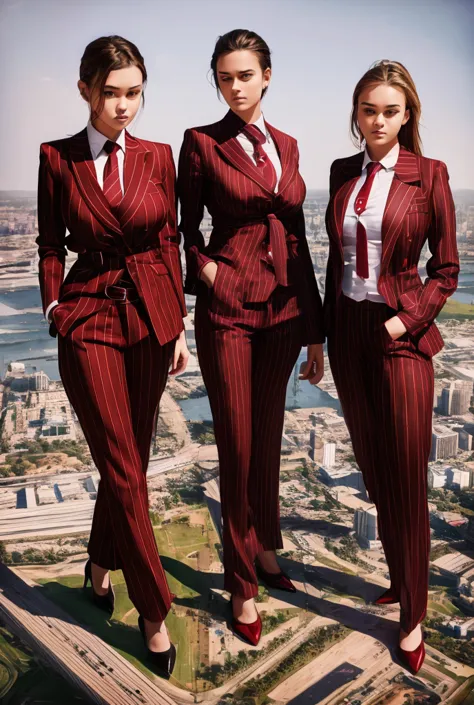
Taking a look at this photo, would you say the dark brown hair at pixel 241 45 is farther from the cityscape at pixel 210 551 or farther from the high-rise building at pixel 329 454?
the high-rise building at pixel 329 454

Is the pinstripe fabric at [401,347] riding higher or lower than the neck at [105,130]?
lower

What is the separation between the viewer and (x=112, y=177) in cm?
211

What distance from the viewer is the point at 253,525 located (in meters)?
2.71

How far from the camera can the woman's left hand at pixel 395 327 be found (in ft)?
7.10

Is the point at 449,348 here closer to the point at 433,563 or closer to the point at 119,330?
the point at 433,563

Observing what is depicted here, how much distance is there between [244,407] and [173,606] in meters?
0.91

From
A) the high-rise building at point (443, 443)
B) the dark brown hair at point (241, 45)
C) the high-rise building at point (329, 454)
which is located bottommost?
the high-rise building at point (329, 454)

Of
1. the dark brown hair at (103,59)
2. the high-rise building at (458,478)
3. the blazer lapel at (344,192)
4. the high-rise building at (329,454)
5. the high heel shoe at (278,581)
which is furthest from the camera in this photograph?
the high-rise building at (329,454)

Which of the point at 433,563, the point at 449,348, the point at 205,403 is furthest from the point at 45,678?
the point at 449,348

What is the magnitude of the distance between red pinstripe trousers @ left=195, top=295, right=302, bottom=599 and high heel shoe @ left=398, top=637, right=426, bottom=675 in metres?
0.54

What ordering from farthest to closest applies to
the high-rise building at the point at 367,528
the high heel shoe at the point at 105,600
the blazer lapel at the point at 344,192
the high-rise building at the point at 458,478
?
the high-rise building at the point at 458,478
the high-rise building at the point at 367,528
the high heel shoe at the point at 105,600
the blazer lapel at the point at 344,192

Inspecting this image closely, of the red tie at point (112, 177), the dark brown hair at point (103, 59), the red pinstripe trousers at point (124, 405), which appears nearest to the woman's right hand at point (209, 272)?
the red pinstripe trousers at point (124, 405)

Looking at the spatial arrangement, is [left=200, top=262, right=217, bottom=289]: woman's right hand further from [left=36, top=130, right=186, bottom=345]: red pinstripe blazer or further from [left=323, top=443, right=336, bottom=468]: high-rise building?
[left=323, top=443, right=336, bottom=468]: high-rise building

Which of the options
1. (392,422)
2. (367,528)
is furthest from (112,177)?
(367,528)
